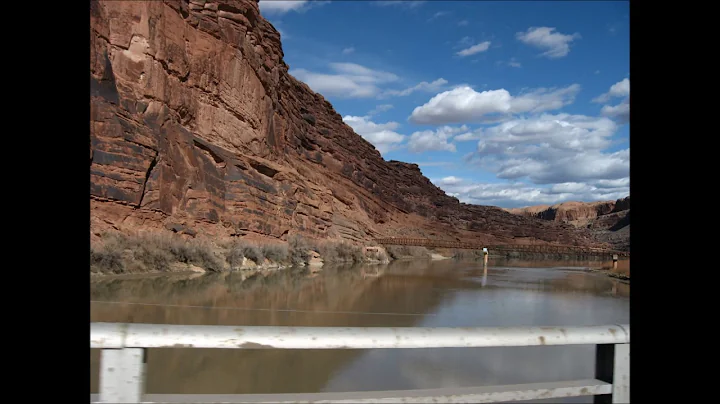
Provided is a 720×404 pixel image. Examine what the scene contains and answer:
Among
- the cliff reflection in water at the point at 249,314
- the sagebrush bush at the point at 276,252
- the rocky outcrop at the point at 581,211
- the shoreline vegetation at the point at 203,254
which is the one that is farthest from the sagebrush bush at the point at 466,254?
the rocky outcrop at the point at 581,211

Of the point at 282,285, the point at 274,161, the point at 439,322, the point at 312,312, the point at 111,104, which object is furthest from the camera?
the point at 274,161

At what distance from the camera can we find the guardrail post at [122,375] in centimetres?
150

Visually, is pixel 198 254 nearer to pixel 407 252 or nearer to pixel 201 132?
pixel 201 132

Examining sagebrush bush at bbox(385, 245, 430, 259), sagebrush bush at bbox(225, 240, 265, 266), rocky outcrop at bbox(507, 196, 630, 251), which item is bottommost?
sagebrush bush at bbox(385, 245, 430, 259)

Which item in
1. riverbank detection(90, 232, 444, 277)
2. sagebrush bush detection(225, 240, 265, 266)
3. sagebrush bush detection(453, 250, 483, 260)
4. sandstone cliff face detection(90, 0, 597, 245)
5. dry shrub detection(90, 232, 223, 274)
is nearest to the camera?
dry shrub detection(90, 232, 223, 274)

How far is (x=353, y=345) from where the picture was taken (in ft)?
5.47

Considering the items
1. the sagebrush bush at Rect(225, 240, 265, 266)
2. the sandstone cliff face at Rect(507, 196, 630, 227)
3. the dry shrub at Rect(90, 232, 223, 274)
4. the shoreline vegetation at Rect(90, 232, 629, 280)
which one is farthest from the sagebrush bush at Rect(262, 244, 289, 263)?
the sandstone cliff face at Rect(507, 196, 630, 227)

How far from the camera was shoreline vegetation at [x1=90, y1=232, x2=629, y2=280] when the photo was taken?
1822cm

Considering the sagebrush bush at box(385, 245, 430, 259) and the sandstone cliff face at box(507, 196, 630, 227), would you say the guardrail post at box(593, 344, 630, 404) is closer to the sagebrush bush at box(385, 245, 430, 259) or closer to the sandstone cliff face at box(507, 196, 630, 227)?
the sagebrush bush at box(385, 245, 430, 259)

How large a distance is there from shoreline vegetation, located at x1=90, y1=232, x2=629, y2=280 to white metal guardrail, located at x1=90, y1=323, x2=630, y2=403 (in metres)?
17.1
